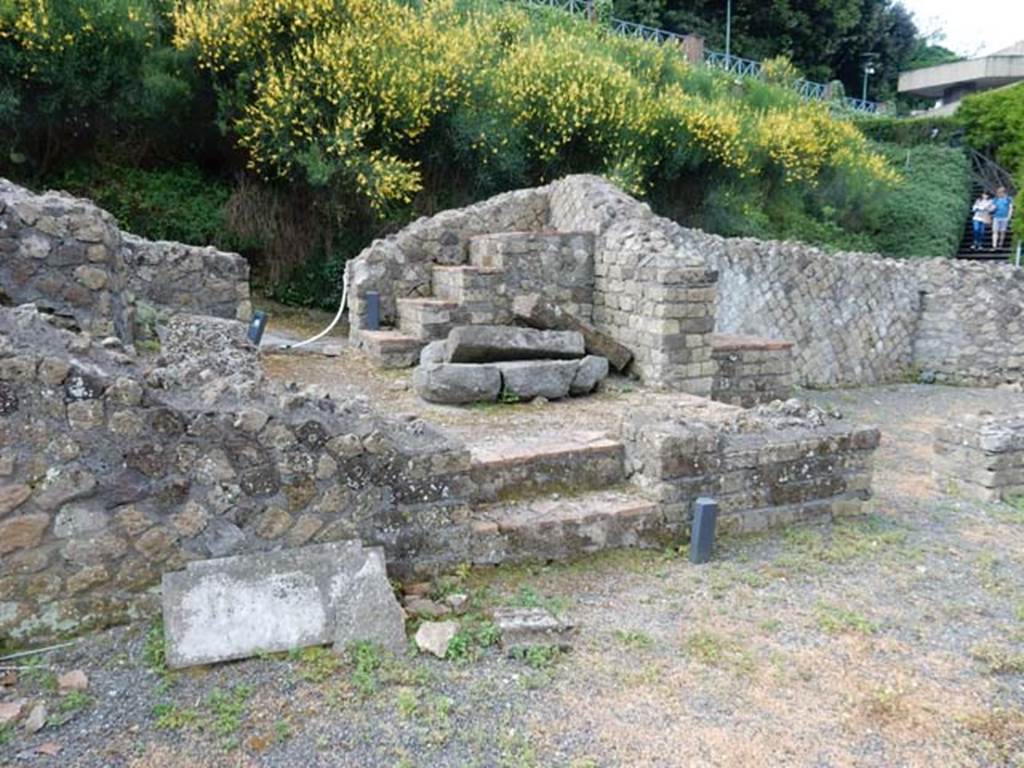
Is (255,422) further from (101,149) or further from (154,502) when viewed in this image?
(101,149)

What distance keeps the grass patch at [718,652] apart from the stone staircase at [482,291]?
18.1 ft

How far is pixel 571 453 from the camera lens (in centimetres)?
550

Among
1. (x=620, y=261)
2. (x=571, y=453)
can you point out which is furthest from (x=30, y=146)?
(x=571, y=453)

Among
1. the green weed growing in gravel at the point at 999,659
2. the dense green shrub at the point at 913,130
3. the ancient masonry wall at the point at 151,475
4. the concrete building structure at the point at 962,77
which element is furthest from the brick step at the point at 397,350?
the concrete building structure at the point at 962,77

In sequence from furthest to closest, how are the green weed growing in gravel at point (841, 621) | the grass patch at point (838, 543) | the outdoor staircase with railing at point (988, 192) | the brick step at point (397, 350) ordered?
the outdoor staircase with railing at point (988, 192)
the brick step at point (397, 350)
the grass patch at point (838, 543)
the green weed growing in gravel at point (841, 621)

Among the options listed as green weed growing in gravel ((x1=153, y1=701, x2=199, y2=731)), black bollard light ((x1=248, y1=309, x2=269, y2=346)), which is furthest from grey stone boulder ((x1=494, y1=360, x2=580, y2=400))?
green weed growing in gravel ((x1=153, y1=701, x2=199, y2=731))

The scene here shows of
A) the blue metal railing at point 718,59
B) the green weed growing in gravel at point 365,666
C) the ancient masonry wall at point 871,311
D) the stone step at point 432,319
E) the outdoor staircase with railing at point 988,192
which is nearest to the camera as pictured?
the green weed growing in gravel at point 365,666

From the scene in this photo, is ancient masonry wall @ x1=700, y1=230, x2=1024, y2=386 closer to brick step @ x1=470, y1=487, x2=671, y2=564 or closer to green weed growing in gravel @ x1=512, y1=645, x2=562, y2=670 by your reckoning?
brick step @ x1=470, y1=487, x2=671, y2=564

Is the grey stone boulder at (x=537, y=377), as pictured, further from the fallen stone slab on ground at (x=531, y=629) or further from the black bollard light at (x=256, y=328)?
the fallen stone slab on ground at (x=531, y=629)

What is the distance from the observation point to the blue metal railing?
2644 centimetres

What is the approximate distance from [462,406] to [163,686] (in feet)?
13.7

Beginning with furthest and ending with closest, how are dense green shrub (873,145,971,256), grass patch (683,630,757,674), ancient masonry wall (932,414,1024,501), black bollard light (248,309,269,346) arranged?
dense green shrub (873,145,971,256)
black bollard light (248,309,269,346)
ancient masonry wall (932,414,1024,501)
grass patch (683,630,757,674)

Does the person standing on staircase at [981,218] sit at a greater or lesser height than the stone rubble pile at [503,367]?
greater

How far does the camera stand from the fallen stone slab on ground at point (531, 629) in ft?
12.6
